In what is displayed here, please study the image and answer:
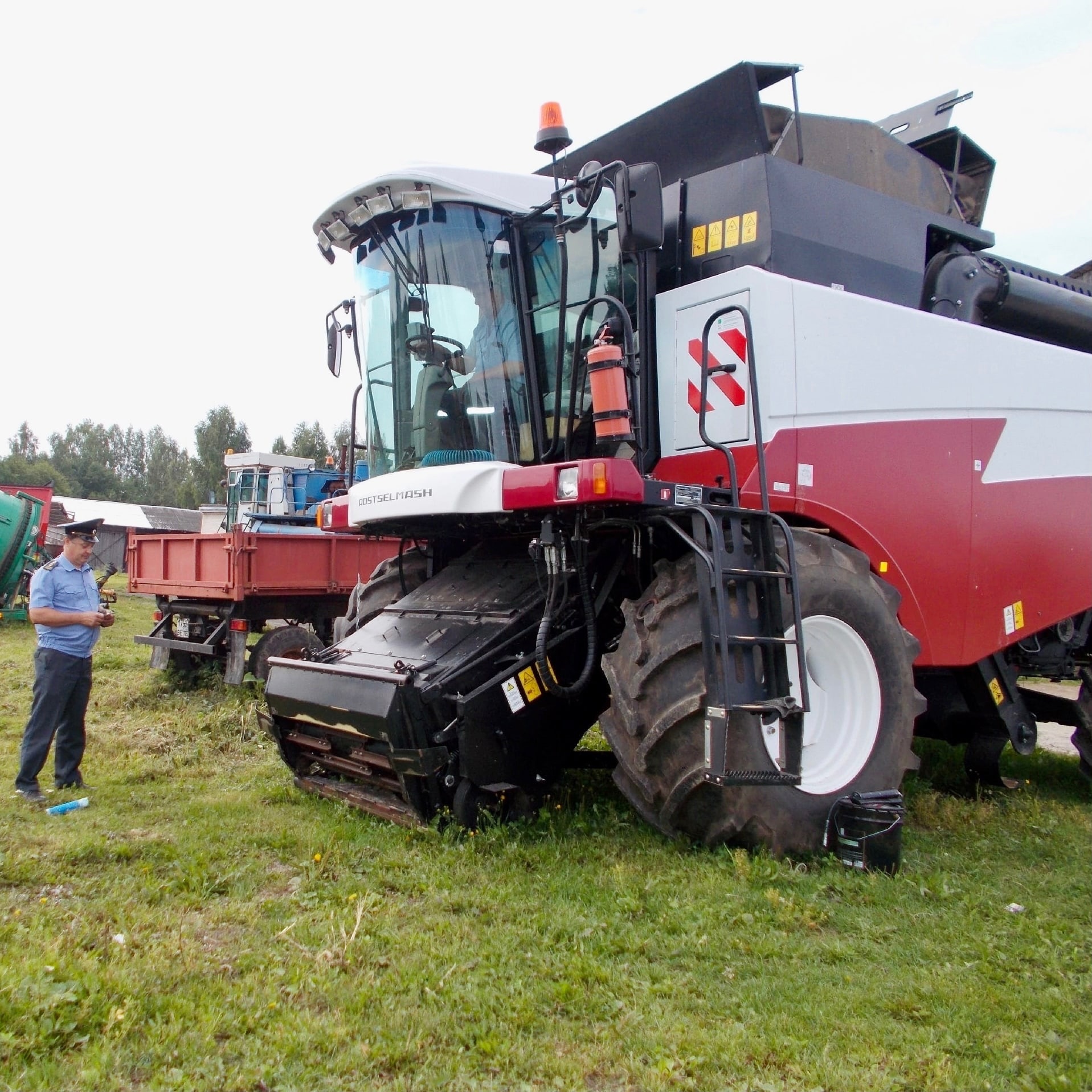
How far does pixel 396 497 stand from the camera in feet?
15.8

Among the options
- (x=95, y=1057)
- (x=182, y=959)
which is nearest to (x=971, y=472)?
(x=182, y=959)

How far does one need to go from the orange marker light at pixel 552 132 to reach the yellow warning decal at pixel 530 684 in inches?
89.4

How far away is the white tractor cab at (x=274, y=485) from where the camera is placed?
17.4 meters

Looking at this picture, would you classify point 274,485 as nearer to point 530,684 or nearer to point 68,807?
point 68,807

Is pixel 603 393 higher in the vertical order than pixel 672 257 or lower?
lower

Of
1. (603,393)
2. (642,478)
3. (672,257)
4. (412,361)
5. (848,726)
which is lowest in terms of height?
(848,726)

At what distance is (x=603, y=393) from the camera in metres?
4.02

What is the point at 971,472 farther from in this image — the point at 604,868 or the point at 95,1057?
the point at 95,1057

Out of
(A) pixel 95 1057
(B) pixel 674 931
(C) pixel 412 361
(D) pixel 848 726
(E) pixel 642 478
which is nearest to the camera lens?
(A) pixel 95 1057

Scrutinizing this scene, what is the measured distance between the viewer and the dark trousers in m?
5.45

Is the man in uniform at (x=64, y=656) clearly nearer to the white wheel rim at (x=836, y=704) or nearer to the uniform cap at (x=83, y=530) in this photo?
the uniform cap at (x=83, y=530)

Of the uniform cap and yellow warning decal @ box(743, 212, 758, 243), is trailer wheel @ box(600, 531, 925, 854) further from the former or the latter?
the uniform cap

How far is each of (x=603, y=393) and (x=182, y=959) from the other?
2525 millimetres

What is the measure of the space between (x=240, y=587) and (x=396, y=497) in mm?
4741
